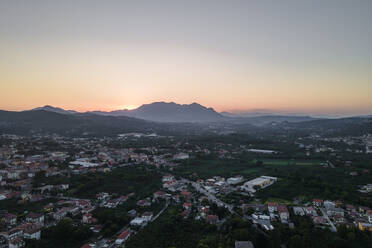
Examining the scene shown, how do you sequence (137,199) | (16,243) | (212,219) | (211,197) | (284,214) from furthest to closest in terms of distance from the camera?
1. (211,197)
2. (137,199)
3. (284,214)
4. (212,219)
5. (16,243)

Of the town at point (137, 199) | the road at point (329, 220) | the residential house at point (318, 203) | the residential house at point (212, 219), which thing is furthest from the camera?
the residential house at point (318, 203)

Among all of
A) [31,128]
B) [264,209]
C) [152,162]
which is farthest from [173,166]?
[31,128]

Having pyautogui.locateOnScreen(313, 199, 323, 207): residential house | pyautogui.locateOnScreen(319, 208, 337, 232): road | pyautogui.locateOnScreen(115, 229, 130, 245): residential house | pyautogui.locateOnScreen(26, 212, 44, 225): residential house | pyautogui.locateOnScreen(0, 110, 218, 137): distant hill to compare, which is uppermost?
pyautogui.locateOnScreen(0, 110, 218, 137): distant hill

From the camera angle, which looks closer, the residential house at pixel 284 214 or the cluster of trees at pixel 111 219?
the cluster of trees at pixel 111 219

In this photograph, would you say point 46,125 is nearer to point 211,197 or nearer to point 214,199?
point 211,197

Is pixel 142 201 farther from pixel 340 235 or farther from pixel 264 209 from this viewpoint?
pixel 340 235

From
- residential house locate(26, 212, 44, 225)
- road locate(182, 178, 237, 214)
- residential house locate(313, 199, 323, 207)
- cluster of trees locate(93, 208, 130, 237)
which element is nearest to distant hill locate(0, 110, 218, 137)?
road locate(182, 178, 237, 214)

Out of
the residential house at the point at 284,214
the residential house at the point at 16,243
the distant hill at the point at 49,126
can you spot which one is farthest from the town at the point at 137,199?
the distant hill at the point at 49,126

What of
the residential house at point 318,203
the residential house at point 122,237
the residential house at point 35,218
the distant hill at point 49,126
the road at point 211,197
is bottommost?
the road at point 211,197

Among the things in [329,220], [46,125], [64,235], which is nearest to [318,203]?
[329,220]

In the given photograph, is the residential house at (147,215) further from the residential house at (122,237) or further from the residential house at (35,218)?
the residential house at (35,218)

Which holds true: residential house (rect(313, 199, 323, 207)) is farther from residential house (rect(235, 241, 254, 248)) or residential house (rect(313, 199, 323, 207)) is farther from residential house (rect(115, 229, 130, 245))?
residential house (rect(115, 229, 130, 245))
